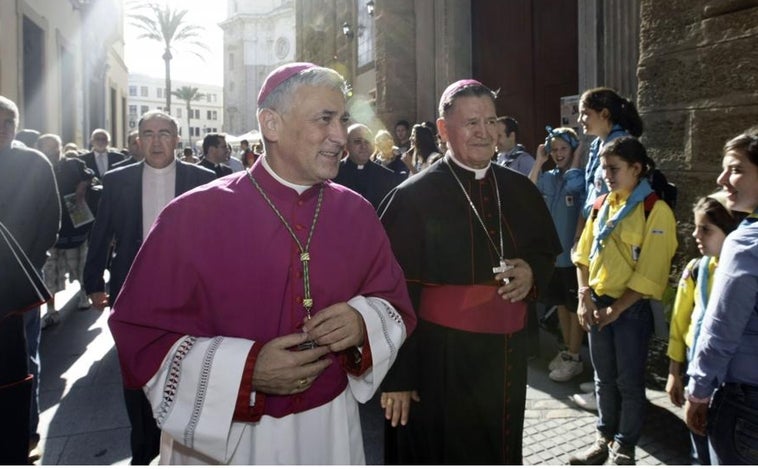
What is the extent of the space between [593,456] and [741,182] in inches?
74.0

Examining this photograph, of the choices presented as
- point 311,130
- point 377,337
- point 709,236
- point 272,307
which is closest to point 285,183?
point 311,130

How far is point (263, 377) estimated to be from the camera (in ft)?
5.50

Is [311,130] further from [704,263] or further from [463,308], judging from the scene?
[704,263]

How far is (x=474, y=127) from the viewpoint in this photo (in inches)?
106

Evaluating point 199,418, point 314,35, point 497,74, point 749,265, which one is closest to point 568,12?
point 497,74

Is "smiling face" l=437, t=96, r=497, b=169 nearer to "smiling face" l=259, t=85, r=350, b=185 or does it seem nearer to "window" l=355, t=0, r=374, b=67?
"smiling face" l=259, t=85, r=350, b=185

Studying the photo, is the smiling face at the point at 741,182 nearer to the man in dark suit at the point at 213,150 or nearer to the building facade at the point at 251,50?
the man in dark suit at the point at 213,150

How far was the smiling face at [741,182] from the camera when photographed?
222 centimetres

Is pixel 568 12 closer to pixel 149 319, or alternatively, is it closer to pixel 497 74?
pixel 497 74

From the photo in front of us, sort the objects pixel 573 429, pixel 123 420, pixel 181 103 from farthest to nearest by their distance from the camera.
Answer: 1. pixel 181 103
2. pixel 123 420
3. pixel 573 429

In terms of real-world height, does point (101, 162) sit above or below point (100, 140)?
below

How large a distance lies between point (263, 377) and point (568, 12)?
250 inches

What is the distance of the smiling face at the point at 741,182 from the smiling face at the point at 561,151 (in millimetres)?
2650

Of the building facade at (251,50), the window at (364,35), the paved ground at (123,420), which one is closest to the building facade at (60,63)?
the window at (364,35)
